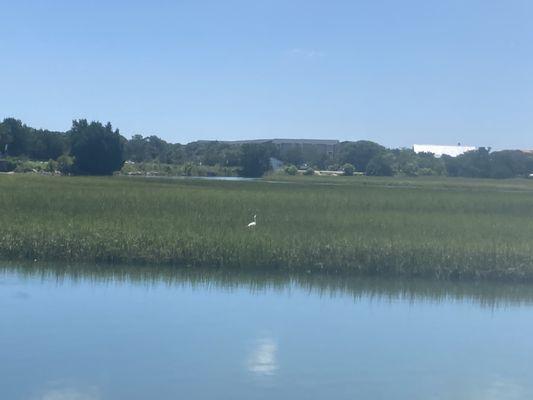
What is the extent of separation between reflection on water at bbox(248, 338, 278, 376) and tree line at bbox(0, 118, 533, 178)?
4411 centimetres

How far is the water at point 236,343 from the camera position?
24.1 ft

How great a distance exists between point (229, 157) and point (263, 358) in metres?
68.5

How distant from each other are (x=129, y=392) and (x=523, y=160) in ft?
200

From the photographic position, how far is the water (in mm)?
7336

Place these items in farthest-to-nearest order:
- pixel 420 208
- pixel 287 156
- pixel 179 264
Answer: pixel 287 156 → pixel 420 208 → pixel 179 264

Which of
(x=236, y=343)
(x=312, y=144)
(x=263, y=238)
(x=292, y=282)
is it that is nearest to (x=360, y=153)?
(x=312, y=144)

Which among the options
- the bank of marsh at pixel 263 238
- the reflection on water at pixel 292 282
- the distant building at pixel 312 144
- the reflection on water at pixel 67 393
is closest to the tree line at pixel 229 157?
the distant building at pixel 312 144

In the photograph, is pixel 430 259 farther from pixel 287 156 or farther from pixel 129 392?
pixel 287 156

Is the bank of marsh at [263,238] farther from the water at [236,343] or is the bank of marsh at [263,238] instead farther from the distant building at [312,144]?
the distant building at [312,144]

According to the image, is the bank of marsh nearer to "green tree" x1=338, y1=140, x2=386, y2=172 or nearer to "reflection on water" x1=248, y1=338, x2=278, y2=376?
"reflection on water" x1=248, y1=338, x2=278, y2=376

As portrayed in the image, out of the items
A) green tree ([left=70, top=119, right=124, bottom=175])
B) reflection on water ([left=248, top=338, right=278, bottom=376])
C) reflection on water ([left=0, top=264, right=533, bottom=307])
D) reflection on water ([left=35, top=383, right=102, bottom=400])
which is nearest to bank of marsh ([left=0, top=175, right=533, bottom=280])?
reflection on water ([left=0, top=264, right=533, bottom=307])

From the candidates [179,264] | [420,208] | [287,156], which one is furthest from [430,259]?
[287,156]

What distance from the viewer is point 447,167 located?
198 ft

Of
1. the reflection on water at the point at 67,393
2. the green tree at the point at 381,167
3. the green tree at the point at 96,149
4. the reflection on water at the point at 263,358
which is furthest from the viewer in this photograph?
the green tree at the point at 381,167
